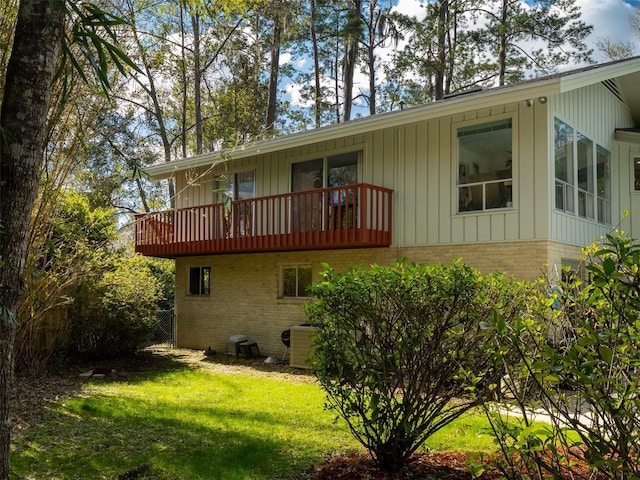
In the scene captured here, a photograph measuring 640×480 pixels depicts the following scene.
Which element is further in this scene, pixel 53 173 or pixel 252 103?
pixel 252 103

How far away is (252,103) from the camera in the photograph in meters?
25.1

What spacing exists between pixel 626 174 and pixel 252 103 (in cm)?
1704

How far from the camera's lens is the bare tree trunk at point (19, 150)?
9.37 ft

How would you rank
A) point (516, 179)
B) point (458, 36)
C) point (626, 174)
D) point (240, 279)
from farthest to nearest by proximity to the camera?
point (458, 36)
point (240, 279)
point (626, 174)
point (516, 179)

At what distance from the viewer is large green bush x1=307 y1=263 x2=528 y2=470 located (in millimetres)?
3971

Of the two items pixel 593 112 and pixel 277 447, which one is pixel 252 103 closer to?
pixel 593 112

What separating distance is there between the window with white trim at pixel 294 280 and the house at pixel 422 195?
27 millimetres

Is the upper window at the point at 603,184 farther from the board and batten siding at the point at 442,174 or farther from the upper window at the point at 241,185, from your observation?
the upper window at the point at 241,185

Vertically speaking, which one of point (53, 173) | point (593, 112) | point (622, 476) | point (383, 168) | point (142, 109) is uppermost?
point (142, 109)

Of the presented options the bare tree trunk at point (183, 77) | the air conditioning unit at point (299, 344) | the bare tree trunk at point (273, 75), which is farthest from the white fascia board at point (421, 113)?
the bare tree trunk at point (183, 77)

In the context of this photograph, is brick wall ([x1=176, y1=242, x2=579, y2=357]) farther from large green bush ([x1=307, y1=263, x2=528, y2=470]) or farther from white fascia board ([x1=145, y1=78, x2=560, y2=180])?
large green bush ([x1=307, y1=263, x2=528, y2=470])

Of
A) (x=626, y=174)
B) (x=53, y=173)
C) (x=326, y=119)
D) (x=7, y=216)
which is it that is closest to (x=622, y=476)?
(x=7, y=216)

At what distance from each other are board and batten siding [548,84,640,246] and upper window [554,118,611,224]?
16cm

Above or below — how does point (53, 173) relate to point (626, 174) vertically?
below
